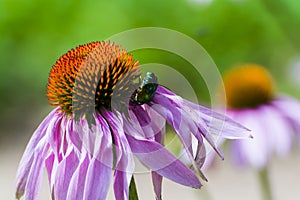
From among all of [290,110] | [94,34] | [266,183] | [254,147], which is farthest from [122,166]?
[94,34]

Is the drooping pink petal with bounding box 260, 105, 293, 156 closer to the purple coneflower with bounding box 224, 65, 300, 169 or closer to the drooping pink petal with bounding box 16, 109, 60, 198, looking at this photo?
the purple coneflower with bounding box 224, 65, 300, 169

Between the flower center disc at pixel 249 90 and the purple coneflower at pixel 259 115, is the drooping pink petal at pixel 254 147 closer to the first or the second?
the purple coneflower at pixel 259 115

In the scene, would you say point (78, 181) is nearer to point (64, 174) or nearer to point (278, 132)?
point (64, 174)

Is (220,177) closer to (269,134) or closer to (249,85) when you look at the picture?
(249,85)

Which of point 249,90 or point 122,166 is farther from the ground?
point 249,90

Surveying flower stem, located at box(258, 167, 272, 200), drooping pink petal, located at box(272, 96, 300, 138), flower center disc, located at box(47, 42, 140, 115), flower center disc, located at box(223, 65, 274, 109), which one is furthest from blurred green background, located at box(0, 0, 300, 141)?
flower center disc, located at box(47, 42, 140, 115)

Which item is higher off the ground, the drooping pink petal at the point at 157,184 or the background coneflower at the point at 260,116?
the background coneflower at the point at 260,116

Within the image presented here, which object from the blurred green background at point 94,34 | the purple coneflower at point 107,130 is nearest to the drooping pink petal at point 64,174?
the purple coneflower at point 107,130
